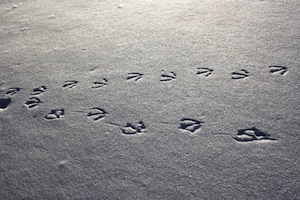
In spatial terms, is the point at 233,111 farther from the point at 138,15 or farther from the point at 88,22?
the point at 88,22

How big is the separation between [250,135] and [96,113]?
935 millimetres

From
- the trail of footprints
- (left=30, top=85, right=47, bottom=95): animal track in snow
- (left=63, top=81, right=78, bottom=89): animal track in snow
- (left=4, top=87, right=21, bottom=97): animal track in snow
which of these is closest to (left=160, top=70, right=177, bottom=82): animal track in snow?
the trail of footprints

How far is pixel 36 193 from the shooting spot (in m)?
1.55

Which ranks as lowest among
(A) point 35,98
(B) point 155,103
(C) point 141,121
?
(C) point 141,121

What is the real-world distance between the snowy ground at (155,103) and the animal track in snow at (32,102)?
1 centimetres

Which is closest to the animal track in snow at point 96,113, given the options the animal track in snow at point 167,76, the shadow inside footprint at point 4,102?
the animal track in snow at point 167,76

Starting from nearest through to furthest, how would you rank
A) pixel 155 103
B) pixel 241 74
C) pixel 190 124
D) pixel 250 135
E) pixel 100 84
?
pixel 250 135, pixel 190 124, pixel 155 103, pixel 241 74, pixel 100 84

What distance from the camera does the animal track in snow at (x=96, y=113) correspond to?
76.9 inches

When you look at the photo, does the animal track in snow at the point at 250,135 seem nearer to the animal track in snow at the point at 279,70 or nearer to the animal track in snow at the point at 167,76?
the animal track in snow at the point at 279,70

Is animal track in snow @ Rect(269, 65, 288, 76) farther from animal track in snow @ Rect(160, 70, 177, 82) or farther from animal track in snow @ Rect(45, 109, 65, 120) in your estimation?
animal track in snow @ Rect(45, 109, 65, 120)

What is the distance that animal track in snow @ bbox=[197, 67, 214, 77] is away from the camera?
213 cm

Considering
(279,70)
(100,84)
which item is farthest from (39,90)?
(279,70)

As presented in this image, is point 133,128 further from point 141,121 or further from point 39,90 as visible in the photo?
point 39,90

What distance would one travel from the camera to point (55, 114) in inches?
79.5
